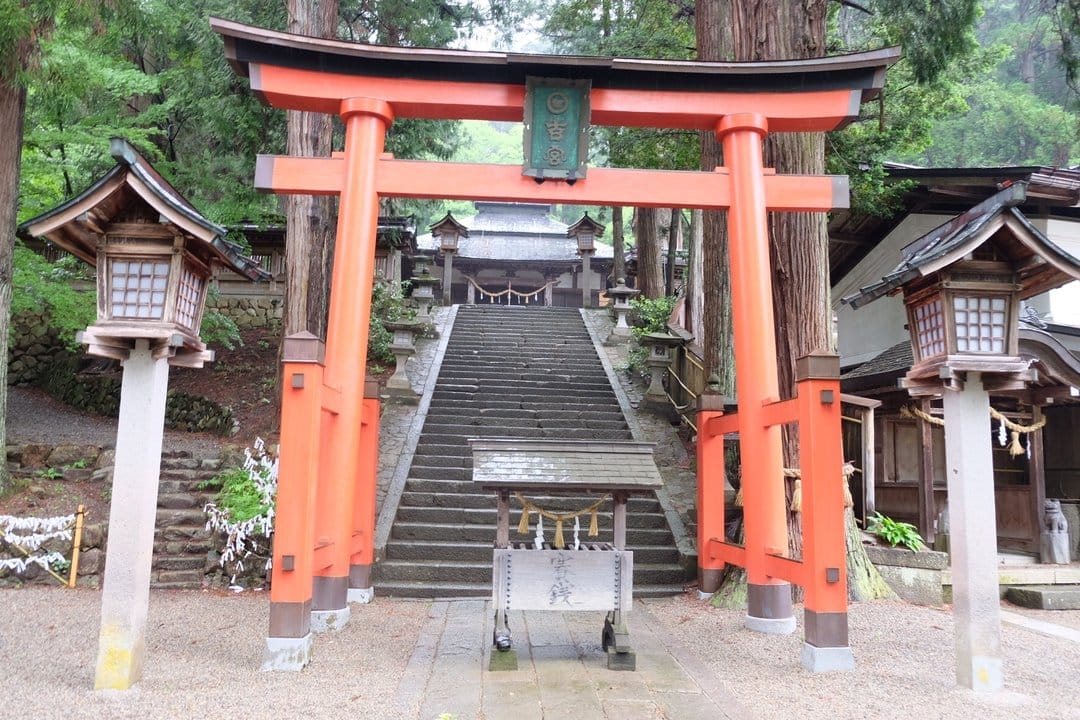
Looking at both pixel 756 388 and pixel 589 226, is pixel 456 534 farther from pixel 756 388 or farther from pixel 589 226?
pixel 589 226

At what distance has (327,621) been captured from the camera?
5391 mm

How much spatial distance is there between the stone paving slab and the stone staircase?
1462 millimetres

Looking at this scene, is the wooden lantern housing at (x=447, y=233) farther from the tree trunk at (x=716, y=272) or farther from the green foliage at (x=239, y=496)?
the green foliage at (x=239, y=496)

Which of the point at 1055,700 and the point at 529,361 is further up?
the point at 529,361

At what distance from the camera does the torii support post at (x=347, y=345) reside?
5.20 m

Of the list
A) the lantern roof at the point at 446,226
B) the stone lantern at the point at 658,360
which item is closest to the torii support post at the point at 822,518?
the stone lantern at the point at 658,360

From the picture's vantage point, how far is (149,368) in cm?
428

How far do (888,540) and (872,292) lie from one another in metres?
3.81

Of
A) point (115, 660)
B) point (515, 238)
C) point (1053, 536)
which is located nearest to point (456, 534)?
point (115, 660)

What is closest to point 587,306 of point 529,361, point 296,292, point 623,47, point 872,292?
point 529,361

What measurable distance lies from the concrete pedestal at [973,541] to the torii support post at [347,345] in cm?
409

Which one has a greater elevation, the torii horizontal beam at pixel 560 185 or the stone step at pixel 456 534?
the torii horizontal beam at pixel 560 185

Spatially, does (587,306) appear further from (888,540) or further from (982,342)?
(982,342)

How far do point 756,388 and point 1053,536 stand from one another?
7.36 m
